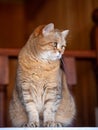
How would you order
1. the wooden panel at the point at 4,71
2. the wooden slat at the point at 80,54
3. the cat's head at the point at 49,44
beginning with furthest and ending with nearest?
the wooden slat at the point at 80,54, the wooden panel at the point at 4,71, the cat's head at the point at 49,44

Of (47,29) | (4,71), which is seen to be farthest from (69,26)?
(47,29)

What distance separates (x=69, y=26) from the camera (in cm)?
322

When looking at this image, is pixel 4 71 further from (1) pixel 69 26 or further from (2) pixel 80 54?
(1) pixel 69 26

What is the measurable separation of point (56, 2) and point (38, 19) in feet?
1.38

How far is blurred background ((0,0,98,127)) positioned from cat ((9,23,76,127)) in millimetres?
490

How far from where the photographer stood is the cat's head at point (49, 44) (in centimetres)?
197

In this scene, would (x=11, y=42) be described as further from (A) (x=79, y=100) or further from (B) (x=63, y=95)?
(B) (x=63, y=95)

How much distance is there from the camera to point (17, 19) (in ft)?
13.9

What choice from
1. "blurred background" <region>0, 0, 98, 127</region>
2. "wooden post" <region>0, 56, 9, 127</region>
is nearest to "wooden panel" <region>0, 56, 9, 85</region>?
"wooden post" <region>0, 56, 9, 127</region>

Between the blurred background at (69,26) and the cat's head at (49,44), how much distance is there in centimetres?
63

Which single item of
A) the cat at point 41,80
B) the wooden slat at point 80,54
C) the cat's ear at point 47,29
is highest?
the cat's ear at point 47,29

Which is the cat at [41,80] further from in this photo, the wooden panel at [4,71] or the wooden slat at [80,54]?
the wooden slat at [80,54]

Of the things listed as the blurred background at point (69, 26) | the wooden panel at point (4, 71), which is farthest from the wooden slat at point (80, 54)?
the wooden panel at point (4, 71)

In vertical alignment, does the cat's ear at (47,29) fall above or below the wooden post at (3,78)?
above
